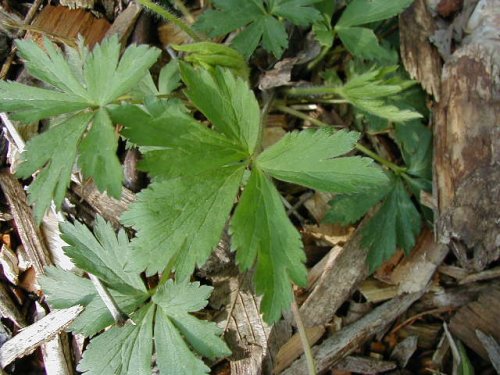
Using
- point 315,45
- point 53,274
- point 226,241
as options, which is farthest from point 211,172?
point 315,45

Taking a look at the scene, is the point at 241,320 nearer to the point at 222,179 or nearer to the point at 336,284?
the point at 336,284

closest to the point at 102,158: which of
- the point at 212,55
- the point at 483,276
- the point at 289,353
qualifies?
the point at 212,55

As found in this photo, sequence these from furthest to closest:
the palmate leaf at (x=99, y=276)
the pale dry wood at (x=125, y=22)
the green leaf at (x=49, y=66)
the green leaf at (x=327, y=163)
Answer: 1. the pale dry wood at (x=125, y=22)
2. the palmate leaf at (x=99, y=276)
3. the green leaf at (x=49, y=66)
4. the green leaf at (x=327, y=163)

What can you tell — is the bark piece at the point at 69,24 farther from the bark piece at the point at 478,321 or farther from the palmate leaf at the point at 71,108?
the bark piece at the point at 478,321

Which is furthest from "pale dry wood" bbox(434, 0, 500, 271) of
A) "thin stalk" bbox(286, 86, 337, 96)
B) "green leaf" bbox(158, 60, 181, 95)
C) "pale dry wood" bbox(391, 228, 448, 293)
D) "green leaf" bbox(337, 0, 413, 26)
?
"green leaf" bbox(158, 60, 181, 95)

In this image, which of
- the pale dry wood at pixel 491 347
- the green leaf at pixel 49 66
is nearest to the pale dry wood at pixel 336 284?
the pale dry wood at pixel 491 347

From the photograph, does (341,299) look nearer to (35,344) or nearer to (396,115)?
(396,115)
